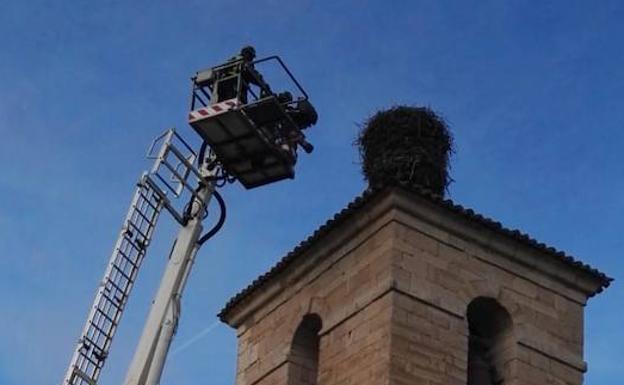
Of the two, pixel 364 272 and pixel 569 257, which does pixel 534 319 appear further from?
pixel 364 272

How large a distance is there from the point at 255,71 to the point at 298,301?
2.70 meters

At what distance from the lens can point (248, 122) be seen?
14172 millimetres

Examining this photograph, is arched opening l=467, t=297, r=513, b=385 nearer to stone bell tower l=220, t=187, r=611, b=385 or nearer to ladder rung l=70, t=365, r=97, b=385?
stone bell tower l=220, t=187, r=611, b=385

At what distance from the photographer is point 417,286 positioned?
14594 mm

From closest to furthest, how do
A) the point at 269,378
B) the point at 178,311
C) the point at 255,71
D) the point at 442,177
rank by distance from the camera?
the point at 178,311, the point at 255,71, the point at 269,378, the point at 442,177

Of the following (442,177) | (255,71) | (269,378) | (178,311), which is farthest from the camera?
(442,177)

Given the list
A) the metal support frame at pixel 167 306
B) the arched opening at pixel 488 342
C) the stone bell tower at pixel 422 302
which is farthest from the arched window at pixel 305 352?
the metal support frame at pixel 167 306

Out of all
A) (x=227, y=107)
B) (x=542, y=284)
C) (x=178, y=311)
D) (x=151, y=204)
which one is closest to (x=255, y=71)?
(x=227, y=107)

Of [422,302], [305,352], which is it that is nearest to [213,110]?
[422,302]

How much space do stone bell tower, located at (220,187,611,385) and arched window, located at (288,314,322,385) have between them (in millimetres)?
13

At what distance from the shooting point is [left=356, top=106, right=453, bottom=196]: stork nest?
669 inches

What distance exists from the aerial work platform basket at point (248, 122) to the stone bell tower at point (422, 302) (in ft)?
3.60

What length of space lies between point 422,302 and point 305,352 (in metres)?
1.88

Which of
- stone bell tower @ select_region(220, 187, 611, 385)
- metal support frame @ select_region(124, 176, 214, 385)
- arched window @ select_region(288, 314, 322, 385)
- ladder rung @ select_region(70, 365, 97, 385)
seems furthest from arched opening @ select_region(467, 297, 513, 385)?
ladder rung @ select_region(70, 365, 97, 385)
